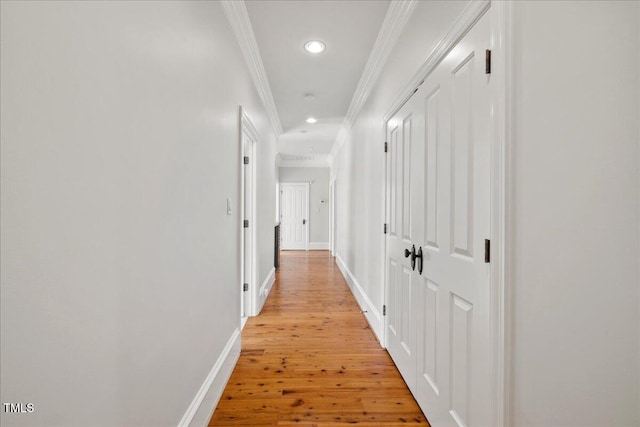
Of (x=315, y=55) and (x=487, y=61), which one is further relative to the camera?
(x=315, y=55)

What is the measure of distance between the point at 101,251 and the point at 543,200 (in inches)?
50.8

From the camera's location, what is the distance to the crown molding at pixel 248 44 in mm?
2129

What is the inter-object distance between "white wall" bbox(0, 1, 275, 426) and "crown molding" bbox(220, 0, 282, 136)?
0.66m

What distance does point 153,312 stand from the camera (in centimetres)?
113

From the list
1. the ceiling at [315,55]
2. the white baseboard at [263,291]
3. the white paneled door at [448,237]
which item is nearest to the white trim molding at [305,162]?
the ceiling at [315,55]

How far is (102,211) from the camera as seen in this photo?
83 cm

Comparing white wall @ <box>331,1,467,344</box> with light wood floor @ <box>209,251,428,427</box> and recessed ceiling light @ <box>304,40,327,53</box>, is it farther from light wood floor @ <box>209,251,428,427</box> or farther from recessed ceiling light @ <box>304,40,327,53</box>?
recessed ceiling light @ <box>304,40,327,53</box>

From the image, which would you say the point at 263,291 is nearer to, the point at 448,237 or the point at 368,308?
the point at 368,308

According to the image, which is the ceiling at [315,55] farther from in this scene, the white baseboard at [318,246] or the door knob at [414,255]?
the white baseboard at [318,246]

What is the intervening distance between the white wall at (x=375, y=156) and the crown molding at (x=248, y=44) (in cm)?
117

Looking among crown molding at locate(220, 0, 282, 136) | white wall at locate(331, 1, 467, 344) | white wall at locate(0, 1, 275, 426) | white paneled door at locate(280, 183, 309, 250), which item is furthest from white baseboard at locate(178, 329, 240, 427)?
white paneled door at locate(280, 183, 309, 250)

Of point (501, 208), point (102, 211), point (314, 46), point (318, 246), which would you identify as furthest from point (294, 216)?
point (102, 211)

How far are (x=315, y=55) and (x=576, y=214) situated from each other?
8.82ft

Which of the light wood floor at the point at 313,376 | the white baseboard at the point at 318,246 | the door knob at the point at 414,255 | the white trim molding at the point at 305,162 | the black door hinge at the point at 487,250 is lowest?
the light wood floor at the point at 313,376
